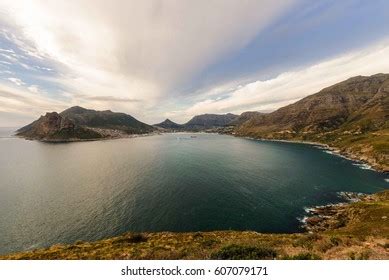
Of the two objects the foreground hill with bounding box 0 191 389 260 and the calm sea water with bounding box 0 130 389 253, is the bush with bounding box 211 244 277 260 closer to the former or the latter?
the foreground hill with bounding box 0 191 389 260

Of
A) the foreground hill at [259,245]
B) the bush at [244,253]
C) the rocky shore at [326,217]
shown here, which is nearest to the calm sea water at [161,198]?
the rocky shore at [326,217]

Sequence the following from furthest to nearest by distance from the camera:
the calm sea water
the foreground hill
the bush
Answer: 1. the calm sea water
2. the foreground hill
3. the bush

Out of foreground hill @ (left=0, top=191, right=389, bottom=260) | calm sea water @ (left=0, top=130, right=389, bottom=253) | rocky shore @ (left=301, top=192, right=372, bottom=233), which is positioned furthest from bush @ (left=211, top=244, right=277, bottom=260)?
rocky shore @ (left=301, top=192, right=372, bottom=233)

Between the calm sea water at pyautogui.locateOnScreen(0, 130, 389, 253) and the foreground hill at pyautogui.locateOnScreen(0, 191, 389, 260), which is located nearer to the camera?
the foreground hill at pyautogui.locateOnScreen(0, 191, 389, 260)

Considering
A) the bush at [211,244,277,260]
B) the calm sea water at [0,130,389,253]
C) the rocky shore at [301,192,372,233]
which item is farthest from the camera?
the calm sea water at [0,130,389,253]

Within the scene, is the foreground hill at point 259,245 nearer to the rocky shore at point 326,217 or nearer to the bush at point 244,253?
the bush at point 244,253

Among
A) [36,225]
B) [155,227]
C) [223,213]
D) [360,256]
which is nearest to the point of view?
[360,256]

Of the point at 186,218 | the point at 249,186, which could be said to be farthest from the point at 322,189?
the point at 186,218

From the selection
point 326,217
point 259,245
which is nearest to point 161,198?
point 326,217

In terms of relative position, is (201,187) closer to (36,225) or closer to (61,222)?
(61,222)
